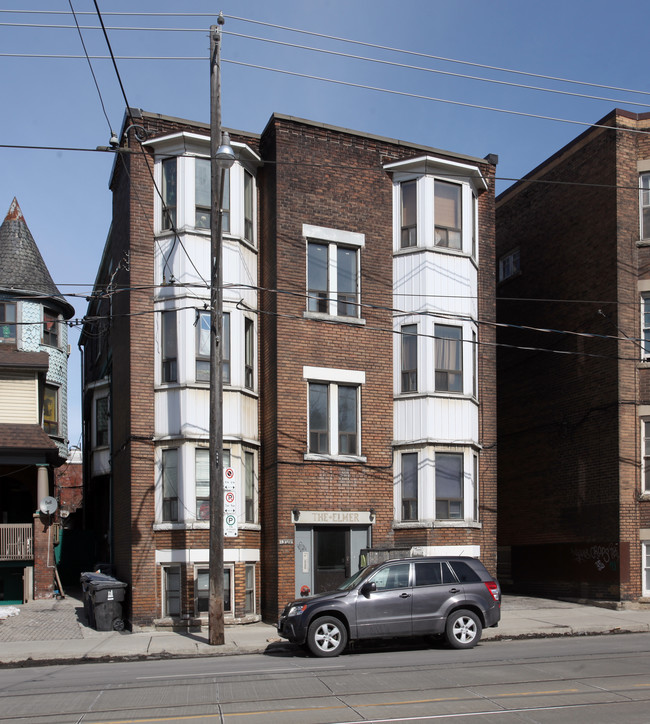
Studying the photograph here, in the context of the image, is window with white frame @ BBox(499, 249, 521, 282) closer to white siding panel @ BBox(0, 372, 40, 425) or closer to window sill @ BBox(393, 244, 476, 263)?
window sill @ BBox(393, 244, 476, 263)

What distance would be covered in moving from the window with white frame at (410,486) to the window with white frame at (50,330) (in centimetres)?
1426

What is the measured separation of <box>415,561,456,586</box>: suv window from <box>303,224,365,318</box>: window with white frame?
7.55 metres

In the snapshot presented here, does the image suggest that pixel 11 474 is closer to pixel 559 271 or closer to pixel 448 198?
pixel 448 198

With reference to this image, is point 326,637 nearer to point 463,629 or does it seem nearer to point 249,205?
point 463,629

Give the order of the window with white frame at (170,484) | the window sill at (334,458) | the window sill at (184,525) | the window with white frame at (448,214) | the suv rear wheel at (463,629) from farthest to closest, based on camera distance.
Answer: the window with white frame at (448,214) → the window sill at (334,458) → the window with white frame at (170,484) → the window sill at (184,525) → the suv rear wheel at (463,629)

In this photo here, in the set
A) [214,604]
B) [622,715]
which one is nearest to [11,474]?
[214,604]

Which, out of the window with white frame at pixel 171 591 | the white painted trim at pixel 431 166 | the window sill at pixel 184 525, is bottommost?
the window with white frame at pixel 171 591

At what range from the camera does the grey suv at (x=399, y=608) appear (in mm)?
13883

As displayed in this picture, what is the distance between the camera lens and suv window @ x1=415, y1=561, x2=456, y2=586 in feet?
47.9

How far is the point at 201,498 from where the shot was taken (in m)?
19.2

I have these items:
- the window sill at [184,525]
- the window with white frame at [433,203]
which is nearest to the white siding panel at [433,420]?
the window with white frame at [433,203]

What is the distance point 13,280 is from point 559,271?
17.4 m

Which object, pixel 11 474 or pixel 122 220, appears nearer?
pixel 122 220

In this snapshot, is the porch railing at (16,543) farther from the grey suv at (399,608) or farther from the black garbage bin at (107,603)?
the grey suv at (399,608)
